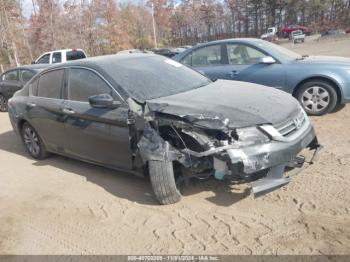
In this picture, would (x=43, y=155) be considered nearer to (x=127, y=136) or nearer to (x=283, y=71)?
(x=127, y=136)

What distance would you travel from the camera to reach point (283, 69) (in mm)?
6812

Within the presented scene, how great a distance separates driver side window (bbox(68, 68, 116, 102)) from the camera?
4.62m

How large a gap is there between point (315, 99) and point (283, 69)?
2.54 feet

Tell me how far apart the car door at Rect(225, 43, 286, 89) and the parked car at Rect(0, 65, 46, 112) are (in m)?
6.12

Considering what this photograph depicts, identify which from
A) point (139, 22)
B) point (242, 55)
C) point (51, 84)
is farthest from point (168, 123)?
point (139, 22)

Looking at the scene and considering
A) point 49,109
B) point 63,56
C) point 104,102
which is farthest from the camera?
point 63,56

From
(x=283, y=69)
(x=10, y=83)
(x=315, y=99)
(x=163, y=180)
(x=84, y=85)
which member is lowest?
(x=163, y=180)

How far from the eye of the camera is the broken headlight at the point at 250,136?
143 inches

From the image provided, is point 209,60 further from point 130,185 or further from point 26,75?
point 26,75

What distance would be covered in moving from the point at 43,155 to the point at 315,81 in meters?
4.78

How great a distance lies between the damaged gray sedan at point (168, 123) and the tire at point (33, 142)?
414 mm

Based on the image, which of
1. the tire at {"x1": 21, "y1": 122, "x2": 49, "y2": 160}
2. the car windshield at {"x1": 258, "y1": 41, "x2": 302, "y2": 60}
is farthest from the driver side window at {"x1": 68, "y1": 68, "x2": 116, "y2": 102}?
the car windshield at {"x1": 258, "y1": 41, "x2": 302, "y2": 60}

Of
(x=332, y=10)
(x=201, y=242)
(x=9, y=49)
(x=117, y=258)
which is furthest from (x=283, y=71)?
(x=332, y=10)

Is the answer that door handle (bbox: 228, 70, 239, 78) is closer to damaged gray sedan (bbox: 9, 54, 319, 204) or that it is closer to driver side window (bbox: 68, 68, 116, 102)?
damaged gray sedan (bbox: 9, 54, 319, 204)
